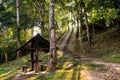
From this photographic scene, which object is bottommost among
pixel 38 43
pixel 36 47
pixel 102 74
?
pixel 102 74

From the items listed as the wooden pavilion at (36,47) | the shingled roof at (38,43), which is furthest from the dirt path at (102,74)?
the shingled roof at (38,43)

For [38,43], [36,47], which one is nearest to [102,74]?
[36,47]

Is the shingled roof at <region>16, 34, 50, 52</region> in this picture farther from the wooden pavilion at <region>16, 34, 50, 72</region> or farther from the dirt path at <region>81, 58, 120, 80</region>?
the dirt path at <region>81, 58, 120, 80</region>

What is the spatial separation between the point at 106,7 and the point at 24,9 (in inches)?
614

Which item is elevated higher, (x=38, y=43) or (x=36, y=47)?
(x=38, y=43)

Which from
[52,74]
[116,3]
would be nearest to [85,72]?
[52,74]

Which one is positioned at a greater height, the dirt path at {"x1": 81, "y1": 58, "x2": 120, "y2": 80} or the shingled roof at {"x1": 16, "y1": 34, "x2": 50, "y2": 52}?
the shingled roof at {"x1": 16, "y1": 34, "x2": 50, "y2": 52}

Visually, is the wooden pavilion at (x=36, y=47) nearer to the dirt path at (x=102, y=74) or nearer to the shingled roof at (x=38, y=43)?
the shingled roof at (x=38, y=43)

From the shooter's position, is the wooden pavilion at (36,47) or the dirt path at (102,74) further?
the wooden pavilion at (36,47)

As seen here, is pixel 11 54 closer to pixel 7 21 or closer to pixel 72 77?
pixel 7 21

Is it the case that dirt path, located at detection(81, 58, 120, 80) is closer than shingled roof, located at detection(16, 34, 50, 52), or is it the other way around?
dirt path, located at detection(81, 58, 120, 80)

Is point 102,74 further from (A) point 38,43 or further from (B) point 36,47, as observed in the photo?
(A) point 38,43

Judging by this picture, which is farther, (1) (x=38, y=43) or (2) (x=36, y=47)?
(1) (x=38, y=43)

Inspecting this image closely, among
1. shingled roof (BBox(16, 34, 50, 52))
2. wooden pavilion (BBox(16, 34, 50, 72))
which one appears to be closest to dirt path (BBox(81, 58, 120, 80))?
wooden pavilion (BBox(16, 34, 50, 72))
